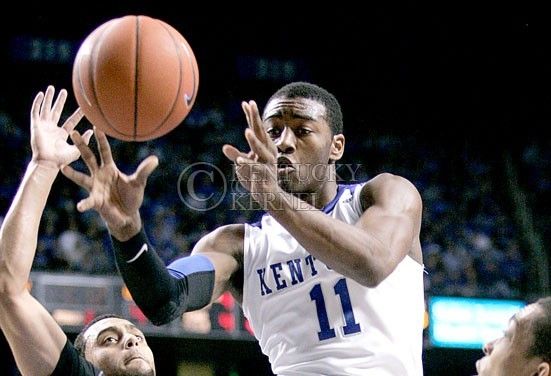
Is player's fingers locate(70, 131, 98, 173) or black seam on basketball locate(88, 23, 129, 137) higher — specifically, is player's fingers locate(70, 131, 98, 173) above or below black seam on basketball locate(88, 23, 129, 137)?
below

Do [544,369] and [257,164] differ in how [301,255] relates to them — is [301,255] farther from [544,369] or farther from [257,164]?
[544,369]

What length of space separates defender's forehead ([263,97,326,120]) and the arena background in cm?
670

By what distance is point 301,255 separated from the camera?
3617 millimetres

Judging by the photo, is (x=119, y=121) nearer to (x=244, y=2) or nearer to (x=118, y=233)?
(x=118, y=233)

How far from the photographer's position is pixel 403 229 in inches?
129

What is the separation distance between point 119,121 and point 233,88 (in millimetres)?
12055

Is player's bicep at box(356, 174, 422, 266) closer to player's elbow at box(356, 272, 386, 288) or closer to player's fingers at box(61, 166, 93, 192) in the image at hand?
player's elbow at box(356, 272, 386, 288)

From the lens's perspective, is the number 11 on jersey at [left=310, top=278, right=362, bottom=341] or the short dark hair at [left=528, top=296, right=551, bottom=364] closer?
the short dark hair at [left=528, top=296, right=551, bottom=364]

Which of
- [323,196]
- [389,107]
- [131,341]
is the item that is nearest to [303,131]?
[323,196]

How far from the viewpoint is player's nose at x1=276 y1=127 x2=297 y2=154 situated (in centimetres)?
362

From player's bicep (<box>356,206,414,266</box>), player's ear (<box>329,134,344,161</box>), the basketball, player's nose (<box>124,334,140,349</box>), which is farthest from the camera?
player's nose (<box>124,334,140,349</box>)

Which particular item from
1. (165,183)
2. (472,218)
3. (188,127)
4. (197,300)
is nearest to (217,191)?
(165,183)

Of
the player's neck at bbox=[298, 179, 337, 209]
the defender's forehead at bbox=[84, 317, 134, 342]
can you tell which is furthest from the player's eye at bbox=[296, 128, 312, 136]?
the defender's forehead at bbox=[84, 317, 134, 342]

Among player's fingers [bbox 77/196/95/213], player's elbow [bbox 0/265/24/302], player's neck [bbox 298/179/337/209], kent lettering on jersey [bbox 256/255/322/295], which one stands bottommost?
kent lettering on jersey [bbox 256/255/322/295]
